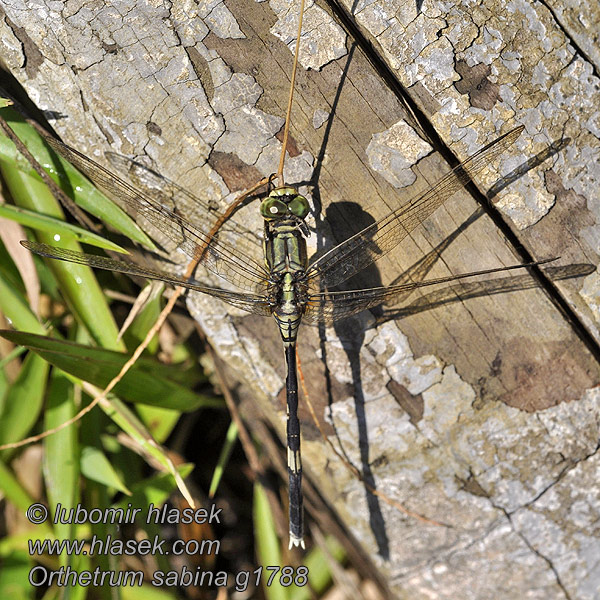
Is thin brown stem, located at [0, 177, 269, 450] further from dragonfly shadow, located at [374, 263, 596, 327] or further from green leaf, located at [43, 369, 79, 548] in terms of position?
dragonfly shadow, located at [374, 263, 596, 327]

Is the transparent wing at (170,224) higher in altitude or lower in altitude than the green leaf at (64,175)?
lower

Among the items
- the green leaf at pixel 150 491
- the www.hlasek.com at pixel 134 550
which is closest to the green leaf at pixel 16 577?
the www.hlasek.com at pixel 134 550

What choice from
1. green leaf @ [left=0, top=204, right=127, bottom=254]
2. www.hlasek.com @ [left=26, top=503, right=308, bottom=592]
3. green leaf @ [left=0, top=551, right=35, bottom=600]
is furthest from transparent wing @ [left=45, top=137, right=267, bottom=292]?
green leaf @ [left=0, top=551, right=35, bottom=600]

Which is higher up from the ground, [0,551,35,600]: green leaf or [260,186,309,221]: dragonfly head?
[260,186,309,221]: dragonfly head

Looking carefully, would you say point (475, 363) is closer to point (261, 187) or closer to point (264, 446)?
point (261, 187)

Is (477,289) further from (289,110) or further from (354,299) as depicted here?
(289,110)

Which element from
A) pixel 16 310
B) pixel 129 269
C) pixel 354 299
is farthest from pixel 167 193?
pixel 16 310

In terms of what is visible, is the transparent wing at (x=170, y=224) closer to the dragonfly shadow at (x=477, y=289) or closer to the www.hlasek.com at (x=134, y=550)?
the dragonfly shadow at (x=477, y=289)

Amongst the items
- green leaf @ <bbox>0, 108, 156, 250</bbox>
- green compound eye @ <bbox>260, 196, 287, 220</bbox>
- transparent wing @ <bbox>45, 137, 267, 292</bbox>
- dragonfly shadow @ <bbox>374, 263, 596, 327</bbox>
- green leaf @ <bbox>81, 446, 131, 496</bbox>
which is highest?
green leaf @ <bbox>0, 108, 156, 250</bbox>
